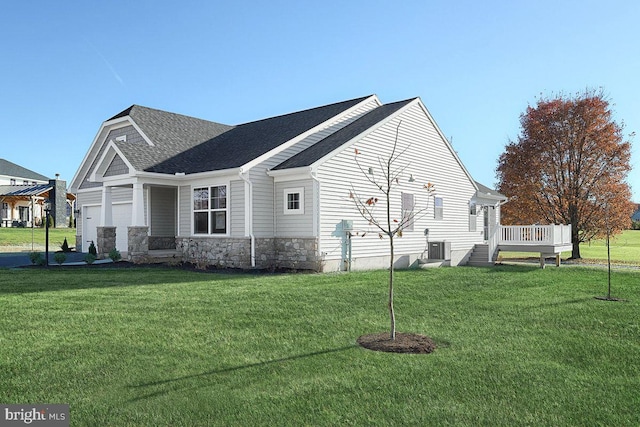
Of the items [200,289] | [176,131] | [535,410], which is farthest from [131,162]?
[535,410]

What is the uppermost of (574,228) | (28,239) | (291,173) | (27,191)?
(27,191)

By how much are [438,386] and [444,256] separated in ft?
47.9

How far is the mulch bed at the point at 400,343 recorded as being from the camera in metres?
5.77

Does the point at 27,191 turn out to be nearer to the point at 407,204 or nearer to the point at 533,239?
the point at 407,204

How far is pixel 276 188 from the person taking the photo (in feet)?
51.4

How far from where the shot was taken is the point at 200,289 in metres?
10.4

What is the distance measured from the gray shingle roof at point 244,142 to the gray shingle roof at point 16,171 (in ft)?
148

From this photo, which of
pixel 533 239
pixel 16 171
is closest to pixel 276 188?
pixel 533 239

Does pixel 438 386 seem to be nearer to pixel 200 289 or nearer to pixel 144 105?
pixel 200 289

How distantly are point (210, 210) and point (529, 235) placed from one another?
13.2 m

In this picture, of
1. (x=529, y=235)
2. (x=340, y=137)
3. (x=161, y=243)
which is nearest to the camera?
(x=340, y=137)

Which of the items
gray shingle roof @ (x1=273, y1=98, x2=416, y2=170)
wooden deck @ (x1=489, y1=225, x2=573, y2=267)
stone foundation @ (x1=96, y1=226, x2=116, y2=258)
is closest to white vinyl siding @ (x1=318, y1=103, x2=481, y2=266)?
gray shingle roof @ (x1=273, y1=98, x2=416, y2=170)

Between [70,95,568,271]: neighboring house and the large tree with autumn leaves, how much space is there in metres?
6.66
